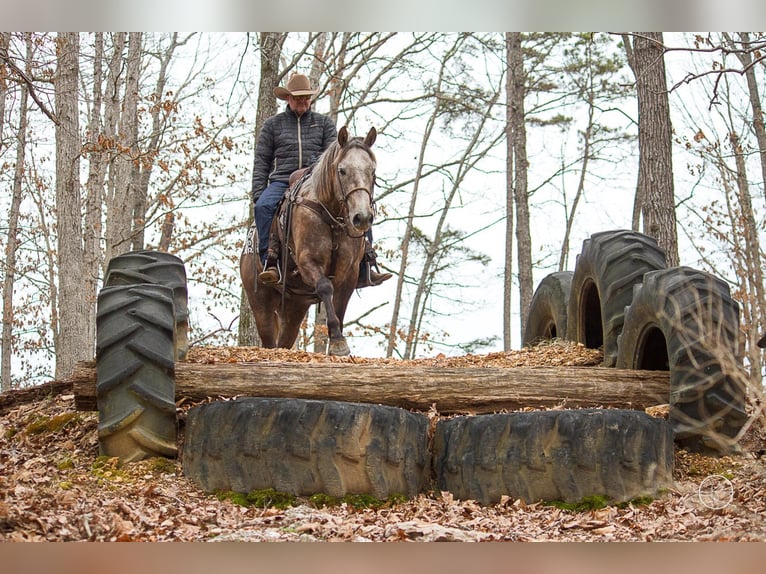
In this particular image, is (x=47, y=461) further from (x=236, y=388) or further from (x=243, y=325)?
(x=243, y=325)

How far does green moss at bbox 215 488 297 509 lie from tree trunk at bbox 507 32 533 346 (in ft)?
44.9

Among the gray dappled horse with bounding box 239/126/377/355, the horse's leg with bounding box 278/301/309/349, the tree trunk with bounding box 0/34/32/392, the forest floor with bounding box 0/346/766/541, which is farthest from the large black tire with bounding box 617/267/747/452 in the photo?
the tree trunk with bounding box 0/34/32/392

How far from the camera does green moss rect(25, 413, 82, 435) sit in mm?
7137

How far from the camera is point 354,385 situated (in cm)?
661

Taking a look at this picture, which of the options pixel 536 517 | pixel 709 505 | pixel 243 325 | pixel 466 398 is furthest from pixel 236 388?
pixel 243 325

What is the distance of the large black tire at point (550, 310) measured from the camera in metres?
9.80

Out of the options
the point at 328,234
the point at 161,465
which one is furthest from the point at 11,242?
the point at 161,465

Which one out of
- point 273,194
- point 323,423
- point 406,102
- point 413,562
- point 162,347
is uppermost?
point 406,102

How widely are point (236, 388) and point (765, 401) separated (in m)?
3.75

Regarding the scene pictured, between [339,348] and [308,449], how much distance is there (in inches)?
148

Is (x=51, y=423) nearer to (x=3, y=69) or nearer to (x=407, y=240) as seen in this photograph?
(x=3, y=69)
